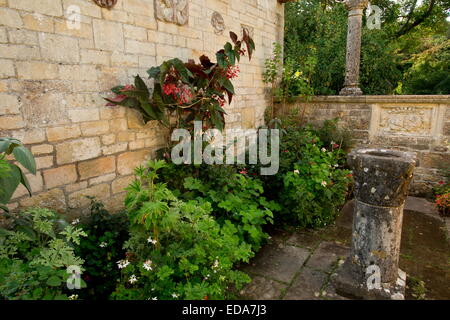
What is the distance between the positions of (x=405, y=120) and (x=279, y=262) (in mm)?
3568

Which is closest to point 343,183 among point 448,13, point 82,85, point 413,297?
point 413,297

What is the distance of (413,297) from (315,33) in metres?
Answer: 7.75

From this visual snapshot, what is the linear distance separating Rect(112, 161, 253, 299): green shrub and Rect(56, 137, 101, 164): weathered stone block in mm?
965

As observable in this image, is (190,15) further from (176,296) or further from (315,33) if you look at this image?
(315,33)

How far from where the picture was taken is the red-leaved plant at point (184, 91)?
3.11m

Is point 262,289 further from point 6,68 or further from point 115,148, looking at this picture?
point 6,68

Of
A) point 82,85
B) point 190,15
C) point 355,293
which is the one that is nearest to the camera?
point 355,293

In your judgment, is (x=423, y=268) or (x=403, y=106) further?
(x=403, y=106)

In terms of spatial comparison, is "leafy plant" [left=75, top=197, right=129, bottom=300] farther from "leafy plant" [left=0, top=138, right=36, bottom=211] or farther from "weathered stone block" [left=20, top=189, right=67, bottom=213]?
"leafy plant" [left=0, top=138, right=36, bottom=211]

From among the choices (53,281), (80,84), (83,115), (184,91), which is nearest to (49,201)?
(83,115)

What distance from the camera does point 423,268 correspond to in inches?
117

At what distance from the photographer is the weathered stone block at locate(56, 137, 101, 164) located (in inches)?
109

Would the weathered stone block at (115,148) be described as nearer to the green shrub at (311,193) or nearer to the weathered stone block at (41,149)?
the weathered stone block at (41,149)

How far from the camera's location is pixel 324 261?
3.11 meters
